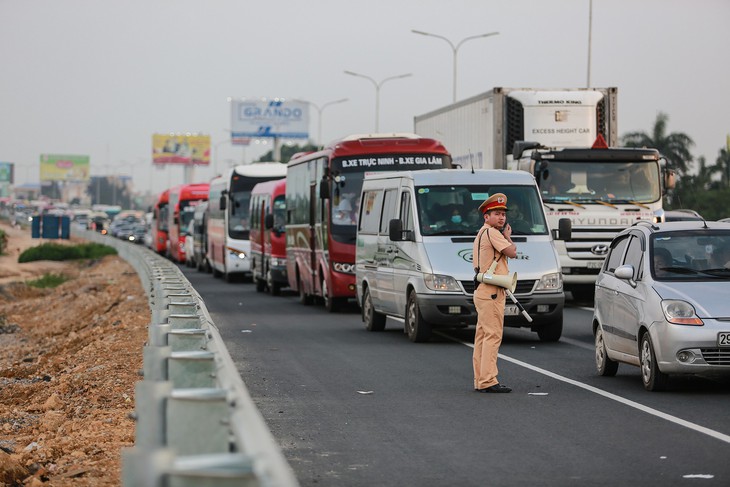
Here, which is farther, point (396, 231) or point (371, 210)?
point (371, 210)

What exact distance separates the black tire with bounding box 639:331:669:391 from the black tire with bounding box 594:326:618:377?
3.91ft

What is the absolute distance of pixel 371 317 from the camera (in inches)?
832

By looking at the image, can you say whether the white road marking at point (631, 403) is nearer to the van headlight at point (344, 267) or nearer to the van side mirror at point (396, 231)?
the van side mirror at point (396, 231)

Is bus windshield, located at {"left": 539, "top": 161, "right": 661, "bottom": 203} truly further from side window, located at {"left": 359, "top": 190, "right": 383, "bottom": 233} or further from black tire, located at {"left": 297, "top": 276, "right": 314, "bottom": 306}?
black tire, located at {"left": 297, "top": 276, "right": 314, "bottom": 306}

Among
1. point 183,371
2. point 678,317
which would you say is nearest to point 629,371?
point 678,317

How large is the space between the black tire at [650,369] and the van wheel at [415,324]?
5.65 meters

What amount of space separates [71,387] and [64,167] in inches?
6918

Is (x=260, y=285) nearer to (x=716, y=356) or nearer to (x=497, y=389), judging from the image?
(x=497, y=389)


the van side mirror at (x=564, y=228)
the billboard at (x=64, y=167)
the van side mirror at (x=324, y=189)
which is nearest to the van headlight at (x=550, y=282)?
the van side mirror at (x=564, y=228)

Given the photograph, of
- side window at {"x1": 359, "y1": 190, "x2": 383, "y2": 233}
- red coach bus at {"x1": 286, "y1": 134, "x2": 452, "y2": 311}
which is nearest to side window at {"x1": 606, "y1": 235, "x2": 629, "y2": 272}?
side window at {"x1": 359, "y1": 190, "x2": 383, "y2": 233}

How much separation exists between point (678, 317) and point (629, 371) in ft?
8.78

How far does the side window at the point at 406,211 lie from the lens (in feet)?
64.1

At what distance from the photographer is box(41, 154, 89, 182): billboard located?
185m

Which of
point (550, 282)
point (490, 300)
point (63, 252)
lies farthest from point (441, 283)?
point (63, 252)
